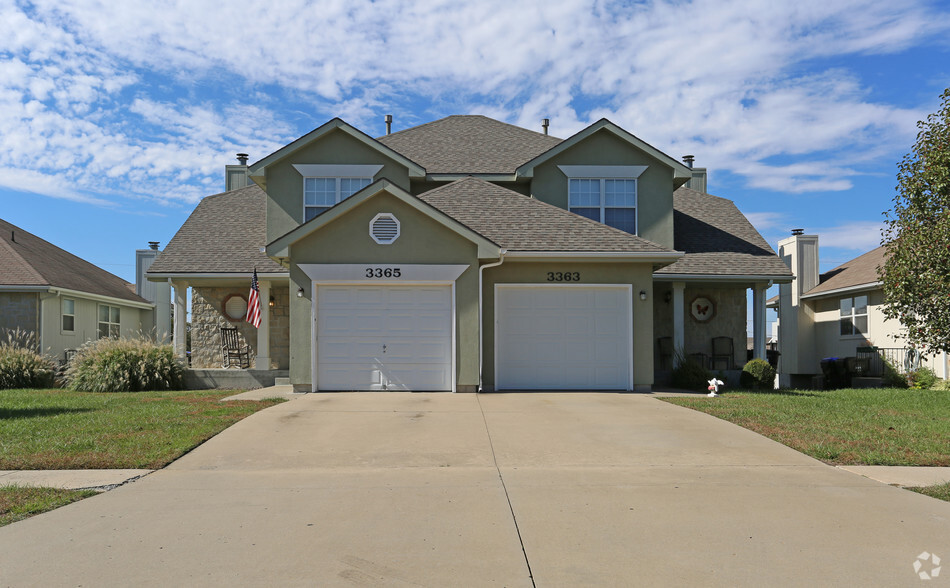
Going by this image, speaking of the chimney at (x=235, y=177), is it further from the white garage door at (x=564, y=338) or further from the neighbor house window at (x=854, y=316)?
the neighbor house window at (x=854, y=316)

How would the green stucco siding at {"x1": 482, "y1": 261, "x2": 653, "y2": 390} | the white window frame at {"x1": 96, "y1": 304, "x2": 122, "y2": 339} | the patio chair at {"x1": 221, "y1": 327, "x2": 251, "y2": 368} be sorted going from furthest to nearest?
the white window frame at {"x1": 96, "y1": 304, "x2": 122, "y2": 339}
the patio chair at {"x1": 221, "y1": 327, "x2": 251, "y2": 368}
the green stucco siding at {"x1": 482, "y1": 261, "x2": 653, "y2": 390}

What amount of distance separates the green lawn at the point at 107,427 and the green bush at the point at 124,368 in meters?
1.51

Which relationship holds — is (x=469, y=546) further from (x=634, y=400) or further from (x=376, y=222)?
(x=376, y=222)

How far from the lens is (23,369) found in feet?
62.0

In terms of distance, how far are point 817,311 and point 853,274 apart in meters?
2.73

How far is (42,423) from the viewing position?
11.2 metres

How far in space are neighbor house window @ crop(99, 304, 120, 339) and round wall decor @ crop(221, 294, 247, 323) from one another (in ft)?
31.6

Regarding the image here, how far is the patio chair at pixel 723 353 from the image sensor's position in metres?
20.0

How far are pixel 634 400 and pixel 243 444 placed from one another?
25.0ft

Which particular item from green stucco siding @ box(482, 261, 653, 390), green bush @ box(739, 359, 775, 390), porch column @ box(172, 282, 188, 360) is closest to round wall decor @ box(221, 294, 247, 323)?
porch column @ box(172, 282, 188, 360)

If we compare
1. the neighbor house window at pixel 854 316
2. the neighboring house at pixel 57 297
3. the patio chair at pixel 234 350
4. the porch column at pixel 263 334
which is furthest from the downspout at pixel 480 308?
the neighboring house at pixel 57 297

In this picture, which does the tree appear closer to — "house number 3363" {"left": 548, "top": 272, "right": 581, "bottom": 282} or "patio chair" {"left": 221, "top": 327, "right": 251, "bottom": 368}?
"house number 3363" {"left": 548, "top": 272, "right": 581, "bottom": 282}

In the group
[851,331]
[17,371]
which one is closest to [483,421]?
[17,371]

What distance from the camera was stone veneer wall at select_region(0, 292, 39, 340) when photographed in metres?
22.4
